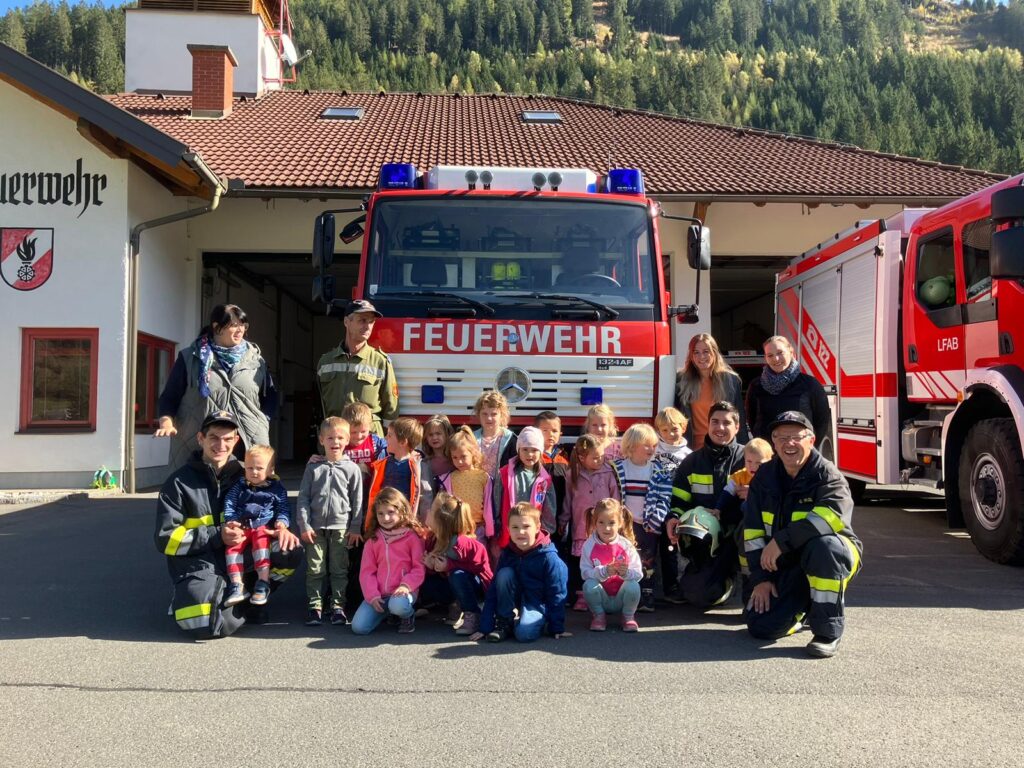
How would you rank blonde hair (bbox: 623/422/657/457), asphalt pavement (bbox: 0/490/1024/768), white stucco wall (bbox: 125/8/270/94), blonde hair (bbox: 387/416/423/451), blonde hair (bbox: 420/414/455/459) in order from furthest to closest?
white stucco wall (bbox: 125/8/270/94), blonde hair (bbox: 420/414/455/459), blonde hair (bbox: 623/422/657/457), blonde hair (bbox: 387/416/423/451), asphalt pavement (bbox: 0/490/1024/768)

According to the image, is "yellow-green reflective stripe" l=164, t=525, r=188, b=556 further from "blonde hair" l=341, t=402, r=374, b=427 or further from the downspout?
the downspout

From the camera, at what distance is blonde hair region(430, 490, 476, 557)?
16.1ft

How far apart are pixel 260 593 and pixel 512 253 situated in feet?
9.27

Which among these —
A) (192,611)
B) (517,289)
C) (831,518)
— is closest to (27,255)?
(517,289)

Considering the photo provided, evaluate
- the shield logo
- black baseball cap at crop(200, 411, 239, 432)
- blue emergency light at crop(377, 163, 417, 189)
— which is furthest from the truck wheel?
the shield logo

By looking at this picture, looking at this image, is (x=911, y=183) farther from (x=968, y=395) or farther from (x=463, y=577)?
(x=463, y=577)

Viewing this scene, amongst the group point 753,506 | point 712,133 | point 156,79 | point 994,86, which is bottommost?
point 753,506

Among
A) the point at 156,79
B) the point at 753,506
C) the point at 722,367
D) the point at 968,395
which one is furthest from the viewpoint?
the point at 156,79

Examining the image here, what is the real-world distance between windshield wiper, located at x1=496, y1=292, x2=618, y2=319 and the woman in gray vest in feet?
5.78

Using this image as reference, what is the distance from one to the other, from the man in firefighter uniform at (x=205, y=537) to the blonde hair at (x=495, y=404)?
4.32ft

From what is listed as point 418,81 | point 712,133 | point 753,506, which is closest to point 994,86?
point 418,81

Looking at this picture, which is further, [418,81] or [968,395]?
[418,81]

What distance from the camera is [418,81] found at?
81.1m

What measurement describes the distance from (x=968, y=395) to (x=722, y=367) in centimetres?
205
